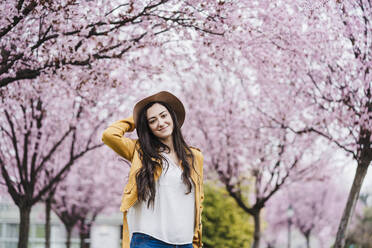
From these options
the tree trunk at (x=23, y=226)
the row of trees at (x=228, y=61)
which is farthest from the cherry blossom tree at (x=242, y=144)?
the tree trunk at (x=23, y=226)

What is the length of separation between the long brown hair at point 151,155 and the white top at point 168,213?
5 centimetres

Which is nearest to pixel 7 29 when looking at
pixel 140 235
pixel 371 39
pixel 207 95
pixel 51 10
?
pixel 51 10

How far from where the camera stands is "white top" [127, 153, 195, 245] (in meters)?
3.16

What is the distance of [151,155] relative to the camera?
10.8 ft

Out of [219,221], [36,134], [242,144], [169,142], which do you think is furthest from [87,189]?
[169,142]

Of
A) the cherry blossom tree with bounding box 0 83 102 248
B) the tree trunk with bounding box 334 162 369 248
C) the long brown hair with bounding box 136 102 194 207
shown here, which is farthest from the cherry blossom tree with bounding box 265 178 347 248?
the long brown hair with bounding box 136 102 194 207

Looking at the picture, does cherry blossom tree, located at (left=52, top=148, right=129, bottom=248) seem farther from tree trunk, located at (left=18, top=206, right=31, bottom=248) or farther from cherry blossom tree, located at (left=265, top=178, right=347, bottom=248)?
cherry blossom tree, located at (left=265, top=178, right=347, bottom=248)

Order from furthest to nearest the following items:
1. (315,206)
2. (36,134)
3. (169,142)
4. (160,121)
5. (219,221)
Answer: (315,206)
(219,221)
(36,134)
(169,142)
(160,121)

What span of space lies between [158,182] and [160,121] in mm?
445

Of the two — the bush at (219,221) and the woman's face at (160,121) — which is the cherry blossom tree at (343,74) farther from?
the bush at (219,221)

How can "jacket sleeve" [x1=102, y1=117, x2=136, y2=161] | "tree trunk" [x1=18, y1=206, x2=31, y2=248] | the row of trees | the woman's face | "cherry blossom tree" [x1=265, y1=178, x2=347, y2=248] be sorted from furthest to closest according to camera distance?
"cherry blossom tree" [x1=265, y1=178, x2=347, y2=248] < "tree trunk" [x1=18, y1=206, x2=31, y2=248] < the row of trees < the woman's face < "jacket sleeve" [x1=102, y1=117, x2=136, y2=161]

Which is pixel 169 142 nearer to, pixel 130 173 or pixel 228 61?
pixel 130 173

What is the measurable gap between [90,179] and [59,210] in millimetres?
1655

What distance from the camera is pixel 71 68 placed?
6.14 m
